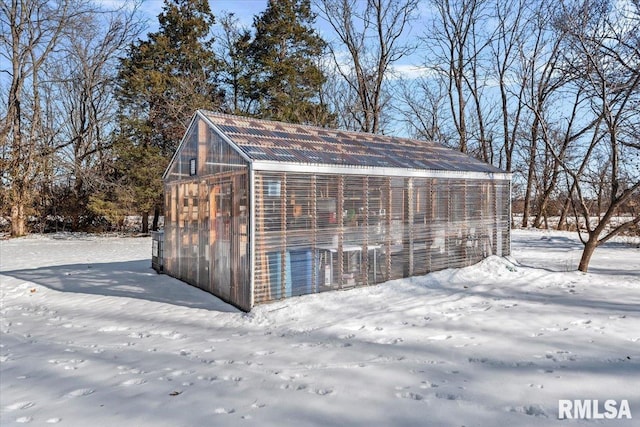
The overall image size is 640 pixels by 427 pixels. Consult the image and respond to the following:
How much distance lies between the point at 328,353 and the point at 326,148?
172 inches

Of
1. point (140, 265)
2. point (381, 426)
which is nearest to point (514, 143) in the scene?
point (140, 265)

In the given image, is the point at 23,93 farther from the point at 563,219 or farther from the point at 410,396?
the point at 563,219

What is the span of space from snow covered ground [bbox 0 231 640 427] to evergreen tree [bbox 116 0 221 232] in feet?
33.8

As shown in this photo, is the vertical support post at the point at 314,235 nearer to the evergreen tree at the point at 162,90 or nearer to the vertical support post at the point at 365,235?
the vertical support post at the point at 365,235

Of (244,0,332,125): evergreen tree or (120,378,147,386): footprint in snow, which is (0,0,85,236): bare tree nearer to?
(244,0,332,125): evergreen tree

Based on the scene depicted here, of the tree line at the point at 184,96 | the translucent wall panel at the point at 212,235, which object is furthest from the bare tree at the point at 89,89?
the translucent wall panel at the point at 212,235

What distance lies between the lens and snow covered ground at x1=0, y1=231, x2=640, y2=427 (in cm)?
310

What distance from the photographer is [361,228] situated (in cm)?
728

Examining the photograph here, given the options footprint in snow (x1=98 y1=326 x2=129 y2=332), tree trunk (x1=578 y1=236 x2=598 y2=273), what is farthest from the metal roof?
footprint in snow (x1=98 y1=326 x2=129 y2=332)

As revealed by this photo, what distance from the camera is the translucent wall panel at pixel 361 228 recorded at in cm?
628

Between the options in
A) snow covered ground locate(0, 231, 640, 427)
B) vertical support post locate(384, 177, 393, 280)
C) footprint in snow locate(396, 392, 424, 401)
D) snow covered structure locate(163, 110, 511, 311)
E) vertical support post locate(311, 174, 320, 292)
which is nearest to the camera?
snow covered ground locate(0, 231, 640, 427)

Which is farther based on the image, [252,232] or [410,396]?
[252,232]

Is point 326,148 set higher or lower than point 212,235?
higher

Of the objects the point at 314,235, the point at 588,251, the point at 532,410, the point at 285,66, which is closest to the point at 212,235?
the point at 314,235
